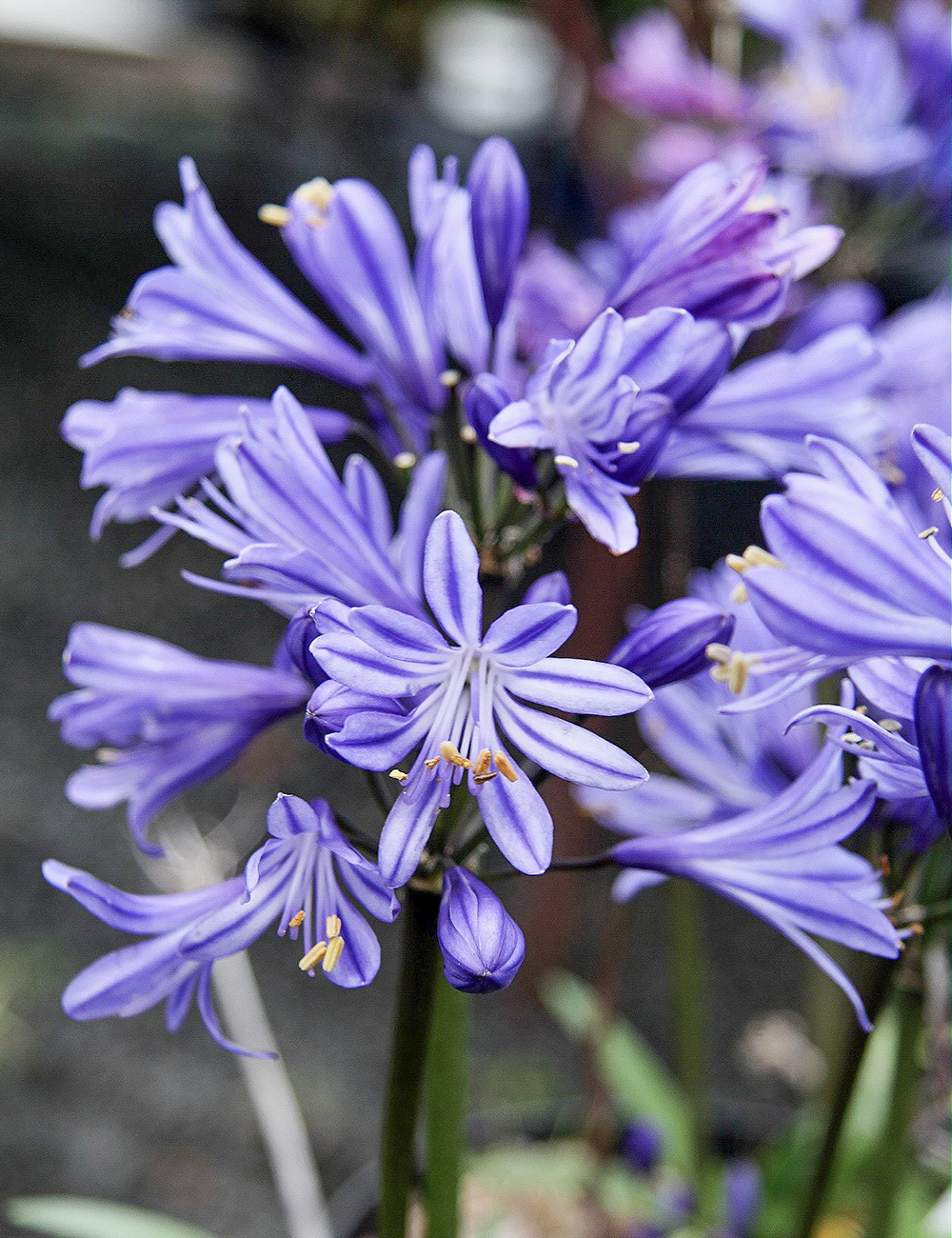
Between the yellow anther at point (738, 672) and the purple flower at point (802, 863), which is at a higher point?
the yellow anther at point (738, 672)

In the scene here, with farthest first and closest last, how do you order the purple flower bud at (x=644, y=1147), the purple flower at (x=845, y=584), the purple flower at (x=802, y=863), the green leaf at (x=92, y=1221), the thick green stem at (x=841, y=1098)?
the purple flower bud at (x=644, y=1147)
the green leaf at (x=92, y=1221)
the thick green stem at (x=841, y=1098)
the purple flower at (x=802, y=863)
the purple flower at (x=845, y=584)

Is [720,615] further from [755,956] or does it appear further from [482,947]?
[755,956]

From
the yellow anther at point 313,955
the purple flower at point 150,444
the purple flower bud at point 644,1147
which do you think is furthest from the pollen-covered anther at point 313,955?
the purple flower bud at point 644,1147

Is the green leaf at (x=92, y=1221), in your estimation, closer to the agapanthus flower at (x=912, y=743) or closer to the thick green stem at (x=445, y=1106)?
the thick green stem at (x=445, y=1106)

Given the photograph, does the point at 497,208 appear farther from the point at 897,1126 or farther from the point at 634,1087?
the point at 634,1087

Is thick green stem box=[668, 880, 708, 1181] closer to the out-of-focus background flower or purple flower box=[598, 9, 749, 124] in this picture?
the out-of-focus background flower
